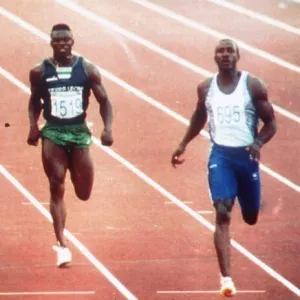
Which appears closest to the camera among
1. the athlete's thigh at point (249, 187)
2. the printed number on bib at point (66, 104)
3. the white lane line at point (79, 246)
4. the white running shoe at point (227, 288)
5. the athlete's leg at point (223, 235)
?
the white running shoe at point (227, 288)

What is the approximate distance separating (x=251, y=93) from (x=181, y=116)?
333 inches

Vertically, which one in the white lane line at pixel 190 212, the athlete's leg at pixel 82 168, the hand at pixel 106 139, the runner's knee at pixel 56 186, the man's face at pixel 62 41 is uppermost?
the man's face at pixel 62 41

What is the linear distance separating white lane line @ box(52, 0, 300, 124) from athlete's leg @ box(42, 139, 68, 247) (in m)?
7.90

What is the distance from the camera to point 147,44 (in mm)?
22234

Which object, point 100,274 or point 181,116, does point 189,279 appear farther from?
point 181,116

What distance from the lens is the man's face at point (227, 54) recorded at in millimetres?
10680

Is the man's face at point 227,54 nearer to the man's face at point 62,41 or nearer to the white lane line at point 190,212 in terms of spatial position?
the man's face at point 62,41

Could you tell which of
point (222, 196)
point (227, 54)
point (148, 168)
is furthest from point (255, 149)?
point (148, 168)

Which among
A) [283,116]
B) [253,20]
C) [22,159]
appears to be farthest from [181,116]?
[253,20]

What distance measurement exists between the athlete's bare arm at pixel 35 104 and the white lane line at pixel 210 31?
10122 mm

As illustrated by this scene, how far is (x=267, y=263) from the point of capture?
13188 mm

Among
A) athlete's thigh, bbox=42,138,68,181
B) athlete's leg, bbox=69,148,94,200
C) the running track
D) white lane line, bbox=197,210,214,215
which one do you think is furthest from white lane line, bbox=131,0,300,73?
athlete's thigh, bbox=42,138,68,181

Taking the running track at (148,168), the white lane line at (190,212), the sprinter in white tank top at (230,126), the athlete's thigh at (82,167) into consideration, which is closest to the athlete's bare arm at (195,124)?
the sprinter in white tank top at (230,126)

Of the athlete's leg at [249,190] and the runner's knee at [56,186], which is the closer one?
the athlete's leg at [249,190]
